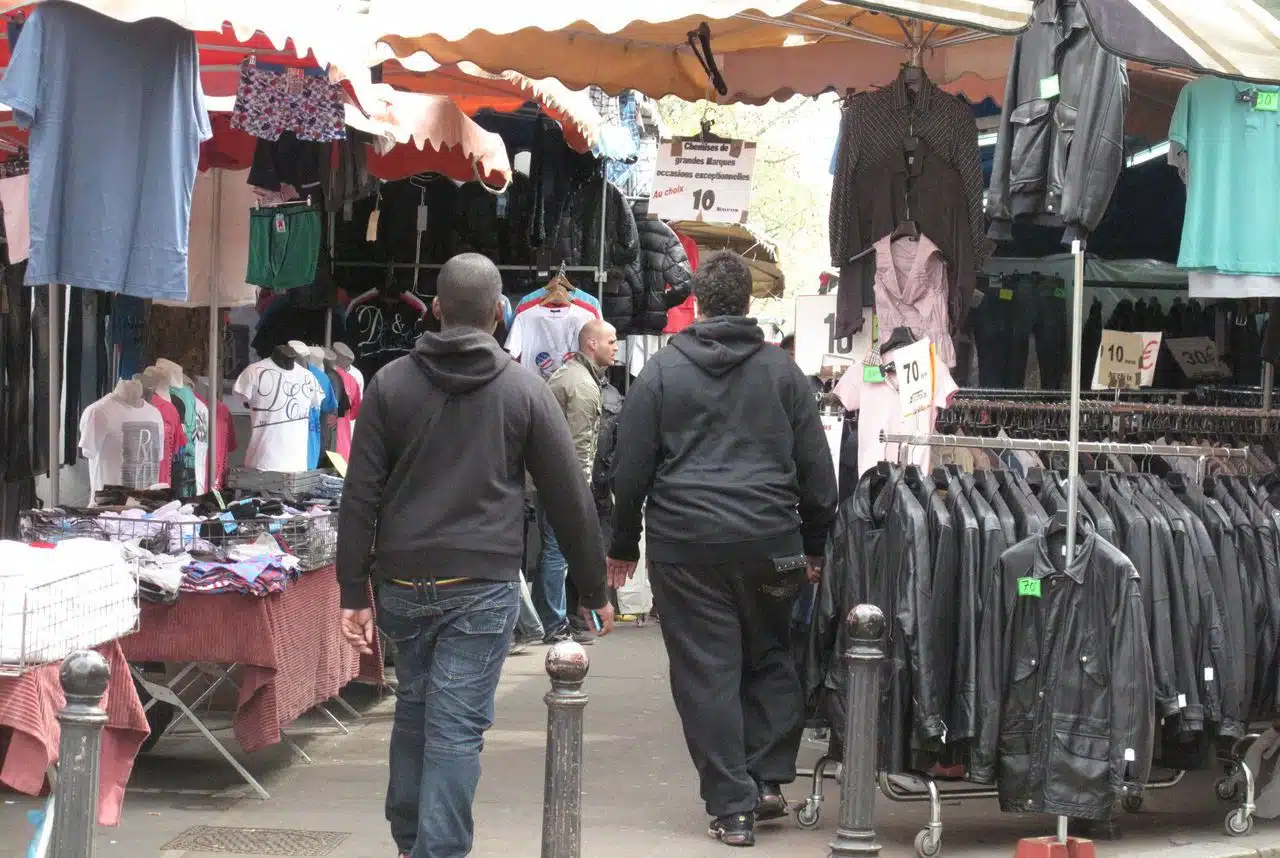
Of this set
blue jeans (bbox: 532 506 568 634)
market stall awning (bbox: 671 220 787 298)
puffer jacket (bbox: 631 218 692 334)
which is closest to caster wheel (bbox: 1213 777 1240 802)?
blue jeans (bbox: 532 506 568 634)

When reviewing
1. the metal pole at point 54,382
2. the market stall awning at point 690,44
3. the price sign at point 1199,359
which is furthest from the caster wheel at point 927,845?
the price sign at point 1199,359

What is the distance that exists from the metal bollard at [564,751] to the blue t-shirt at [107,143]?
3.02 meters

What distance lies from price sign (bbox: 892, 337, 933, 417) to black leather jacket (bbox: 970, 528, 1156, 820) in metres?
0.81

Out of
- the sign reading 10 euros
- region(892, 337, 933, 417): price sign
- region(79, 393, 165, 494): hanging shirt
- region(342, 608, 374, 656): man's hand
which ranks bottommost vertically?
region(342, 608, 374, 656): man's hand

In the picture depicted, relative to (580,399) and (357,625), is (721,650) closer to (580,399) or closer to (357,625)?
(357,625)

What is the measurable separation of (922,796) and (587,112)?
576 centimetres

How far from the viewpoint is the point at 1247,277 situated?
7.60 metres

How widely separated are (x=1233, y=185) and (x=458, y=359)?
3.84 m

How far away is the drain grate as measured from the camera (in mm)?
6520

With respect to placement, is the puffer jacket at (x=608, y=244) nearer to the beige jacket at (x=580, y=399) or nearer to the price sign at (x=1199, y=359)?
the beige jacket at (x=580, y=399)

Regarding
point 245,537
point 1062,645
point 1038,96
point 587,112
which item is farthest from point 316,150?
point 1062,645

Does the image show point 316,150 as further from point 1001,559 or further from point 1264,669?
point 1264,669

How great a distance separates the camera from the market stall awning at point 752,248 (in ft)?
58.3

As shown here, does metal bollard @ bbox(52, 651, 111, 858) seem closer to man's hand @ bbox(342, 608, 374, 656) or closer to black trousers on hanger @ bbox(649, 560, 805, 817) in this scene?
man's hand @ bbox(342, 608, 374, 656)
